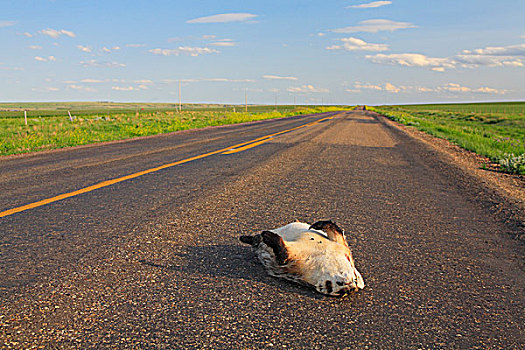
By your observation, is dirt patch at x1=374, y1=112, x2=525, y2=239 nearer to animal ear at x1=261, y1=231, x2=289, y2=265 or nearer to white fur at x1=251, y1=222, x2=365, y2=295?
white fur at x1=251, y1=222, x2=365, y2=295

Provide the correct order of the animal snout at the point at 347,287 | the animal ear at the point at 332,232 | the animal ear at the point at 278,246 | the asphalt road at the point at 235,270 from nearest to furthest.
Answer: the asphalt road at the point at 235,270 < the animal snout at the point at 347,287 < the animal ear at the point at 278,246 < the animal ear at the point at 332,232

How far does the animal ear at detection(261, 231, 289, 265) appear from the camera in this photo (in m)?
2.69

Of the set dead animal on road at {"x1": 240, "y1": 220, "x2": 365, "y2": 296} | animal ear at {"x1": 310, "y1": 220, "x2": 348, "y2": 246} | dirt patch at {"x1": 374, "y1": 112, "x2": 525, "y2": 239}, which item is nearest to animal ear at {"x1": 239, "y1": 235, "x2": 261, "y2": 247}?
dead animal on road at {"x1": 240, "y1": 220, "x2": 365, "y2": 296}

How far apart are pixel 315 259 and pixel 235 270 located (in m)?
0.67

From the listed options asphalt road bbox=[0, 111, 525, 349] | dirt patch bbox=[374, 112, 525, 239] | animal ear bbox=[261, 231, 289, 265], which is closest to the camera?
asphalt road bbox=[0, 111, 525, 349]

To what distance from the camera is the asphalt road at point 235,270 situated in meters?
2.15

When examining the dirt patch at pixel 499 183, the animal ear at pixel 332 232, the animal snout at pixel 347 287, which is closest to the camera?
the animal snout at pixel 347 287

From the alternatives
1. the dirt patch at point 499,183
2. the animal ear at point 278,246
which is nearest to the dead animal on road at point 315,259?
the animal ear at point 278,246

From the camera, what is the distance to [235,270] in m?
2.96

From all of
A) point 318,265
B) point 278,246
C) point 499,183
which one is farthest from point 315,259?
point 499,183

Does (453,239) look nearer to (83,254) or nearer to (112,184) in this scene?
(83,254)

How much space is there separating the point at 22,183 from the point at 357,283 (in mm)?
5816

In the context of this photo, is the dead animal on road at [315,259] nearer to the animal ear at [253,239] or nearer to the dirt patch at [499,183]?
the animal ear at [253,239]

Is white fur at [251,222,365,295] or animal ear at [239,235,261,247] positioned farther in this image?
animal ear at [239,235,261,247]
